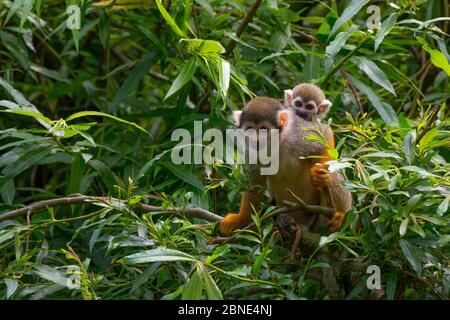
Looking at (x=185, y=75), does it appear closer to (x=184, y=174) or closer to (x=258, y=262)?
(x=184, y=174)

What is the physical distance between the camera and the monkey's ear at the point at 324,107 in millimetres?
5098

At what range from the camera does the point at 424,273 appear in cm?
371

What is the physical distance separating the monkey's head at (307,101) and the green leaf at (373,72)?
406 millimetres

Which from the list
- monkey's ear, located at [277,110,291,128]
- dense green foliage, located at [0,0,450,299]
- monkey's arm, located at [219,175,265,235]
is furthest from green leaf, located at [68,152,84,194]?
monkey's ear, located at [277,110,291,128]

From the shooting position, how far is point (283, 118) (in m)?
4.58

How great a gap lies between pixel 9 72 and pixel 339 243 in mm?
2903

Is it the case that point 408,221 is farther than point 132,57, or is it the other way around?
point 132,57

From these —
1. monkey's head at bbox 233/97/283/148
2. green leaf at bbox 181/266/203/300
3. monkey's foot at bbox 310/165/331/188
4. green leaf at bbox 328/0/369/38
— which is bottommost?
green leaf at bbox 181/266/203/300

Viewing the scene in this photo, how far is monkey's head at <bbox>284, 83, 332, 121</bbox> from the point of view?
5.13m

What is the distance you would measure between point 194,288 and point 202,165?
1.45 metres

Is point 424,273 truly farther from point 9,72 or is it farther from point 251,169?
point 9,72

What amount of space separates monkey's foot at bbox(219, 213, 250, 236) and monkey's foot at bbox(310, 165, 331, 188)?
0.44 m

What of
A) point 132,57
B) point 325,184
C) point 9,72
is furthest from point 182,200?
point 132,57

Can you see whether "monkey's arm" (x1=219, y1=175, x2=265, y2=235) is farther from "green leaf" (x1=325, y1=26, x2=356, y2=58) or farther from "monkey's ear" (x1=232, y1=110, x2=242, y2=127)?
"green leaf" (x1=325, y1=26, x2=356, y2=58)
